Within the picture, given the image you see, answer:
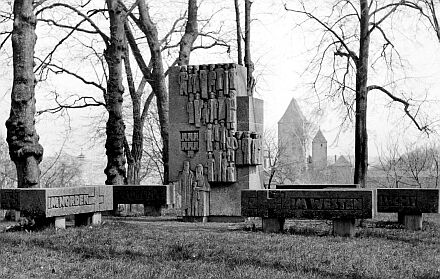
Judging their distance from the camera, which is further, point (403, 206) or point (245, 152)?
point (245, 152)

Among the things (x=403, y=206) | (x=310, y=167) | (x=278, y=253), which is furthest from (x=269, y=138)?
(x=278, y=253)

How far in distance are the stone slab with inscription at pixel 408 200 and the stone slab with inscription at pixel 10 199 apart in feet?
26.0

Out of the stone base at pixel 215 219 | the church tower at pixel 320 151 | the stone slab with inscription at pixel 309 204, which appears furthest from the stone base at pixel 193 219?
the church tower at pixel 320 151

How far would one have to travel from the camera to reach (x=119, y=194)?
1862cm

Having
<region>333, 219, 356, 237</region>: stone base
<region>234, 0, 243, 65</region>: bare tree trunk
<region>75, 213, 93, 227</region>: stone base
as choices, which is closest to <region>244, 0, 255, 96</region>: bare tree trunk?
<region>234, 0, 243, 65</region>: bare tree trunk

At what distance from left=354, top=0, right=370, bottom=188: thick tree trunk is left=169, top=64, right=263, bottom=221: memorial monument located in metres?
3.43

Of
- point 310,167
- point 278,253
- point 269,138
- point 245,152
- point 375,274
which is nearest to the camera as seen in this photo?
point 375,274

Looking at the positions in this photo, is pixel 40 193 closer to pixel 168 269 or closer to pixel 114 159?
pixel 168 269

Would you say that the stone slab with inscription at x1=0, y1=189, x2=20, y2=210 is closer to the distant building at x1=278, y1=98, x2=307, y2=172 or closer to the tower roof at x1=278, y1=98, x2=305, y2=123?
the distant building at x1=278, y1=98, x2=307, y2=172

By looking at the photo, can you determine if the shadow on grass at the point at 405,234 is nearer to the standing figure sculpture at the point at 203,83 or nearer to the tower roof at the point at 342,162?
the standing figure sculpture at the point at 203,83

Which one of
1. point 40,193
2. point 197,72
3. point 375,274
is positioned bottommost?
point 375,274

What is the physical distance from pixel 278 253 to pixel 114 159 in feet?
34.3

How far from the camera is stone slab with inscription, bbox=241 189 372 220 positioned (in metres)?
13.0

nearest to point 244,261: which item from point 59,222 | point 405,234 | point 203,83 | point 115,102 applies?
point 59,222
